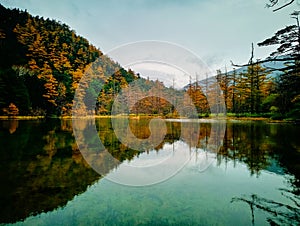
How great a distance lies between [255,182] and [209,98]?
31329 millimetres

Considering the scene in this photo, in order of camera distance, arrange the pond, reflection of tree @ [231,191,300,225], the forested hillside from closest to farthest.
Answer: reflection of tree @ [231,191,300,225]
the pond
the forested hillside

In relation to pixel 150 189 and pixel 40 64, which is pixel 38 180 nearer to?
pixel 150 189

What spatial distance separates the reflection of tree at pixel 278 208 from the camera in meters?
2.58

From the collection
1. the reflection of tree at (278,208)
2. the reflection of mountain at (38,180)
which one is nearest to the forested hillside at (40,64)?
the reflection of mountain at (38,180)

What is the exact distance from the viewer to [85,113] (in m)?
33.0

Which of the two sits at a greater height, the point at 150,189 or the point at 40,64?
the point at 40,64

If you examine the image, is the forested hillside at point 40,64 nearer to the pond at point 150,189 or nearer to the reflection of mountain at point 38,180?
the reflection of mountain at point 38,180

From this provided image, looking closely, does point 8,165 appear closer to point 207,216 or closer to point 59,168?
point 59,168

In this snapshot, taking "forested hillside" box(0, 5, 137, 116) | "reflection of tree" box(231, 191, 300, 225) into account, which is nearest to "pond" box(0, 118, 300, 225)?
"reflection of tree" box(231, 191, 300, 225)

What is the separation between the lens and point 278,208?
9.56ft

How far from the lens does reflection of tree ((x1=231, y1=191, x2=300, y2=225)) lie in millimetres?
2584

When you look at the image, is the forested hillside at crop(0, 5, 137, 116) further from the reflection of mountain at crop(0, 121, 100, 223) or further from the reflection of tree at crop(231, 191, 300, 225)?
the reflection of tree at crop(231, 191, 300, 225)

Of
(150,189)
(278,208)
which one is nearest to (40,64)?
(150,189)

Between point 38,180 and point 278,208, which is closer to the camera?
point 278,208
